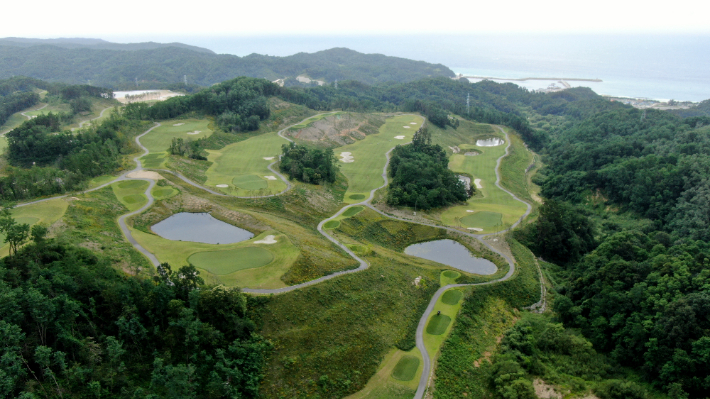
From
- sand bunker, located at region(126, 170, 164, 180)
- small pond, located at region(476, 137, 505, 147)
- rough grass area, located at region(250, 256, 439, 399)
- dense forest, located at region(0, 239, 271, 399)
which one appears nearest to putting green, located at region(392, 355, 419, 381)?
rough grass area, located at region(250, 256, 439, 399)

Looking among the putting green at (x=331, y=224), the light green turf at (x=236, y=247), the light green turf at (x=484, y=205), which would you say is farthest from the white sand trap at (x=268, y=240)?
the light green turf at (x=484, y=205)

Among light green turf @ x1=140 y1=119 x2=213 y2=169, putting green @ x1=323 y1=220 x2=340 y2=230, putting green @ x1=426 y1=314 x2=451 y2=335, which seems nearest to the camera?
putting green @ x1=426 y1=314 x2=451 y2=335

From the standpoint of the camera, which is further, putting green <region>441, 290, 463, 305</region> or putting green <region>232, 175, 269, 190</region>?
putting green <region>232, 175, 269, 190</region>

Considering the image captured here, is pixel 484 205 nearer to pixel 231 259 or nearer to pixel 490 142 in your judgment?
pixel 231 259

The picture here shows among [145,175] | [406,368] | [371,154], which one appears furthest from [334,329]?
[371,154]

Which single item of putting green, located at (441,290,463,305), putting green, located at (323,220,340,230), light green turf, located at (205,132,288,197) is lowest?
putting green, located at (441,290,463,305)

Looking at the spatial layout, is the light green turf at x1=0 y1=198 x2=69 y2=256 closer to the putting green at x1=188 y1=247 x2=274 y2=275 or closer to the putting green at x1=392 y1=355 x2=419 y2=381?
the putting green at x1=188 y1=247 x2=274 y2=275

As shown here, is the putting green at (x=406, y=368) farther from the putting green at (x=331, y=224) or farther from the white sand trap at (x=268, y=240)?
the putting green at (x=331, y=224)
